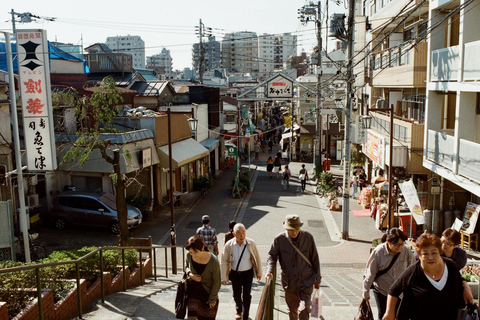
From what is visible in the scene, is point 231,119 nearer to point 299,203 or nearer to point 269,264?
point 299,203

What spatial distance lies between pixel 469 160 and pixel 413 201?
294 centimetres

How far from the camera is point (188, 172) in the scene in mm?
28688

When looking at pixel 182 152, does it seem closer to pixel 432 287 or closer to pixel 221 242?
pixel 221 242

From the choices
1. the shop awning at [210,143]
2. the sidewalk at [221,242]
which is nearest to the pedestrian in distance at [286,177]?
the sidewalk at [221,242]

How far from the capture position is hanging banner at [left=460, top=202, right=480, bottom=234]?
48.7 ft

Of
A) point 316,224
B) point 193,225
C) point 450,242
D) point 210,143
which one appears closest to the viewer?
point 450,242

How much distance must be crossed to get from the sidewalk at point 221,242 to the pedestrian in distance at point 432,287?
3.02 meters

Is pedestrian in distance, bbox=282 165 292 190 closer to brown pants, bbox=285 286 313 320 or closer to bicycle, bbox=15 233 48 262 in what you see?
bicycle, bbox=15 233 48 262

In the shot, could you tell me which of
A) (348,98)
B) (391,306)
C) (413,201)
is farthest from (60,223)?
(391,306)

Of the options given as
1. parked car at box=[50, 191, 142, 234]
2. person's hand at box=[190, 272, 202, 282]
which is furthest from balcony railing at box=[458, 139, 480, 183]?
parked car at box=[50, 191, 142, 234]

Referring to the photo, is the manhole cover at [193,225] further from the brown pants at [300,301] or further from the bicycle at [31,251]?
the brown pants at [300,301]

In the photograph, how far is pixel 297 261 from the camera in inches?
247

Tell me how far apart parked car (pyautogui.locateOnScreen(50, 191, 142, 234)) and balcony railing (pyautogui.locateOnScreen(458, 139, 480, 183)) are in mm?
12302

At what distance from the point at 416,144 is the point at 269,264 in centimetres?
1268
